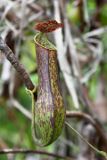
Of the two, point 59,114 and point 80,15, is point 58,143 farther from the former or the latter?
point 59,114

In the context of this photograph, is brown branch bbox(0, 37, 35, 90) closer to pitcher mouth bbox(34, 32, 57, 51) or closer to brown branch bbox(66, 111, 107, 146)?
pitcher mouth bbox(34, 32, 57, 51)

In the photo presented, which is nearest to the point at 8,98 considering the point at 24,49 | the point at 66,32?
the point at 24,49

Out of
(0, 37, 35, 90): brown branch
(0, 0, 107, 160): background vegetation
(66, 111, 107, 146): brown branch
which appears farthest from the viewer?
(0, 0, 107, 160): background vegetation

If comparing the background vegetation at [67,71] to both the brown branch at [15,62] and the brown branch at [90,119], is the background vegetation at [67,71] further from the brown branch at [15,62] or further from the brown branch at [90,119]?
the brown branch at [15,62]

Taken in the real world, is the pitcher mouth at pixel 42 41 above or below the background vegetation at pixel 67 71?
above

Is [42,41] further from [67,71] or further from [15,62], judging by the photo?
[67,71]

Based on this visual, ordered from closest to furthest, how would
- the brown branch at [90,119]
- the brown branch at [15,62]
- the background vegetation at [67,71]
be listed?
the brown branch at [15,62], the brown branch at [90,119], the background vegetation at [67,71]

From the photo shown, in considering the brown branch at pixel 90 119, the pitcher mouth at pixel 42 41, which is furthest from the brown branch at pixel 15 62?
the brown branch at pixel 90 119

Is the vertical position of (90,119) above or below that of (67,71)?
below

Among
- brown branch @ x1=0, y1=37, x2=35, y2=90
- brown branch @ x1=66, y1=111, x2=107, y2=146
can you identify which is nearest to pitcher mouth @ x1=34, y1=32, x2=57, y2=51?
brown branch @ x1=0, y1=37, x2=35, y2=90

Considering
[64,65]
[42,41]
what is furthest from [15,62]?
[64,65]

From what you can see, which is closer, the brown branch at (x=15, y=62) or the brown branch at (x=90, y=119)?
the brown branch at (x=15, y=62)

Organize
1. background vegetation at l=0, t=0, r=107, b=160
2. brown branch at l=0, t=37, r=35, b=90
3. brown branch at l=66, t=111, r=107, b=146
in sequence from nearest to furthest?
1. brown branch at l=0, t=37, r=35, b=90
2. brown branch at l=66, t=111, r=107, b=146
3. background vegetation at l=0, t=0, r=107, b=160
